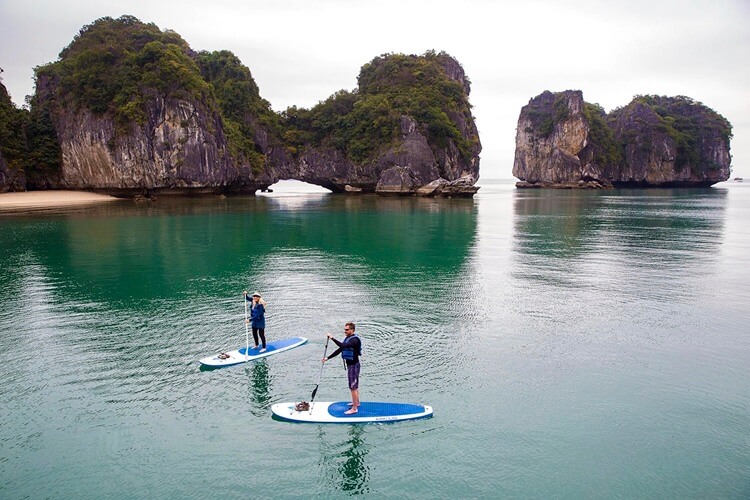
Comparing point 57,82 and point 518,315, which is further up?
point 57,82

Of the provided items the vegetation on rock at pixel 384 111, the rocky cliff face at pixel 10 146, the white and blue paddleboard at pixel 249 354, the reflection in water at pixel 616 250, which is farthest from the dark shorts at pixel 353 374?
the vegetation on rock at pixel 384 111

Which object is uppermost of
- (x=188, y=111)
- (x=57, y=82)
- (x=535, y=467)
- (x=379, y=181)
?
(x=57, y=82)

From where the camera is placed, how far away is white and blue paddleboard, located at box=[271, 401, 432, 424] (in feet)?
36.7

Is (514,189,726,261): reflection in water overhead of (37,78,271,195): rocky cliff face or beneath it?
beneath

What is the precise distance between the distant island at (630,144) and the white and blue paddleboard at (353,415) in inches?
5929

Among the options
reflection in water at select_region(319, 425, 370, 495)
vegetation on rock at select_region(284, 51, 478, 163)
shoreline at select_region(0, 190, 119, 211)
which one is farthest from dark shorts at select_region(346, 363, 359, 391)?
vegetation on rock at select_region(284, 51, 478, 163)

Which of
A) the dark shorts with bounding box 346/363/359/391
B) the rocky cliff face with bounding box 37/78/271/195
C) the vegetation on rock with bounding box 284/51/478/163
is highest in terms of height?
the vegetation on rock with bounding box 284/51/478/163

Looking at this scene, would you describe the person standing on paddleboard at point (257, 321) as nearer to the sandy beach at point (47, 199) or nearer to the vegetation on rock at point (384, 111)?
the sandy beach at point (47, 199)

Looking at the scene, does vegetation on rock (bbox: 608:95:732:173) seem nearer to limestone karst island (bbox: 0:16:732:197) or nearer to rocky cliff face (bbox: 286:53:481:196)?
limestone karst island (bbox: 0:16:732:197)

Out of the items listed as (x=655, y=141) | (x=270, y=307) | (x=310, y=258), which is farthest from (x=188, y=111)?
(x=655, y=141)

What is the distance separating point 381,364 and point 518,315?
24.4 ft

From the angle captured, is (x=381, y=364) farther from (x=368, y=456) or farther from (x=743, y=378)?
(x=743, y=378)

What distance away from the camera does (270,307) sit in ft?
66.3

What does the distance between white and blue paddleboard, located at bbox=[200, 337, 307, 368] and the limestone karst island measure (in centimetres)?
7276
